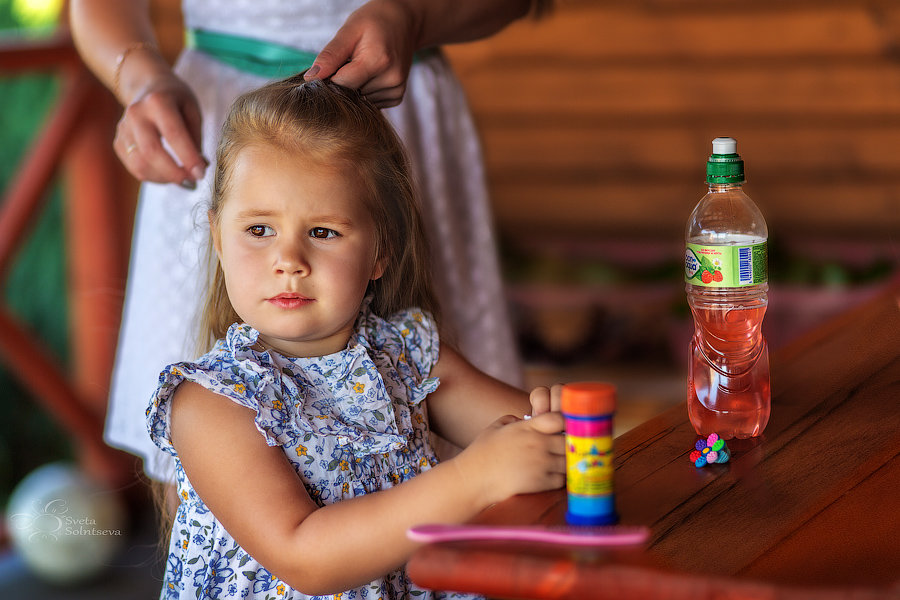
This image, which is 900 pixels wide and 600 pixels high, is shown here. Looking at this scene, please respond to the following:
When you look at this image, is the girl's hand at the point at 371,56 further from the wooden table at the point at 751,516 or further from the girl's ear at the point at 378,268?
the wooden table at the point at 751,516

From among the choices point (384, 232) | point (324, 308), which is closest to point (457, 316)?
point (384, 232)

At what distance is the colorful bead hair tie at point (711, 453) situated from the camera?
1146mm

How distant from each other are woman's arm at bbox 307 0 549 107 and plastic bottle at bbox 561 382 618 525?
1.78ft

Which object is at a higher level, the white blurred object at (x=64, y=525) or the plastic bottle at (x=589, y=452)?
the plastic bottle at (x=589, y=452)

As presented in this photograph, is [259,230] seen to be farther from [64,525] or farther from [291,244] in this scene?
[64,525]

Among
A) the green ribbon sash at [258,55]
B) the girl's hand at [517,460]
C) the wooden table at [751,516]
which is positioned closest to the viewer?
the wooden table at [751,516]

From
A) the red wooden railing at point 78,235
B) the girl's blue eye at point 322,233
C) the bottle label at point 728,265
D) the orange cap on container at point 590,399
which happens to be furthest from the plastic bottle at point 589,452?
the red wooden railing at point 78,235

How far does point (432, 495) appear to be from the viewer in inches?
39.8

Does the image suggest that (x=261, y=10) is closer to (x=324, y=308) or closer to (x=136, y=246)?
(x=136, y=246)

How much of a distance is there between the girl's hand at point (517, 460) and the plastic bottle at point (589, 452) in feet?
0.22

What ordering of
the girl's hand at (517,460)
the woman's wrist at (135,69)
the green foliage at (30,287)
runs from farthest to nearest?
the green foliage at (30,287)
the woman's wrist at (135,69)
the girl's hand at (517,460)

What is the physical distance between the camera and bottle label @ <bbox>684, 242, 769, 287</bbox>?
1.14m

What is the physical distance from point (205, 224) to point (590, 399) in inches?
29.3

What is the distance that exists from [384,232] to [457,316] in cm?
44
